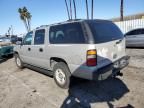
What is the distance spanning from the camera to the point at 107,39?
3.97 metres

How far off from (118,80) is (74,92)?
5.23 ft

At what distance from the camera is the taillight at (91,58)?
357cm

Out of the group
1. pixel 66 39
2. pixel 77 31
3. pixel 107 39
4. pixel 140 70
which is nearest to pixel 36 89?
pixel 66 39

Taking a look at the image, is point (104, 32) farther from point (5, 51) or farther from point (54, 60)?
point (5, 51)

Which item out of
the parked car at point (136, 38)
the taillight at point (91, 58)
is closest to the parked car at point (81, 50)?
the taillight at point (91, 58)

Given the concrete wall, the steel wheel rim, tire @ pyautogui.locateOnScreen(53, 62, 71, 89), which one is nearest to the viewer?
tire @ pyautogui.locateOnScreen(53, 62, 71, 89)

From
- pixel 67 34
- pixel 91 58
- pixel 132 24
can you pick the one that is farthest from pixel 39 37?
pixel 132 24

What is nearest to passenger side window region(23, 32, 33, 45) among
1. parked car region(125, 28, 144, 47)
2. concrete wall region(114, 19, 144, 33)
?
parked car region(125, 28, 144, 47)

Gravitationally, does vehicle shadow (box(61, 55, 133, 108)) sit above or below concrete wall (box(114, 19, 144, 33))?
below

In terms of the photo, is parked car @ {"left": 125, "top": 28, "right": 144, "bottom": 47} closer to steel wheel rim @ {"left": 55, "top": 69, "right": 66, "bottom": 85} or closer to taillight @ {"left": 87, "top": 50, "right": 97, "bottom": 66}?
steel wheel rim @ {"left": 55, "top": 69, "right": 66, "bottom": 85}

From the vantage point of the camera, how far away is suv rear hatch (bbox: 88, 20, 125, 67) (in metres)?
3.70

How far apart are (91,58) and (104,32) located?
0.92 m

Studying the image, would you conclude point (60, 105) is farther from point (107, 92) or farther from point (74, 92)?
point (107, 92)

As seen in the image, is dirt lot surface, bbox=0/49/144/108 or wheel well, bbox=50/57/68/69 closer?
dirt lot surface, bbox=0/49/144/108
